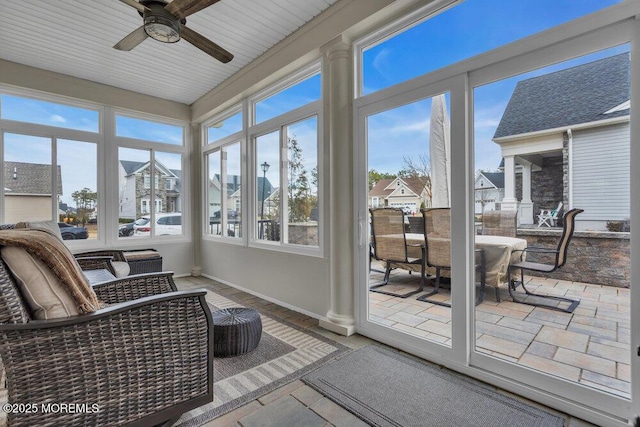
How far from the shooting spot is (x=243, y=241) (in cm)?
443

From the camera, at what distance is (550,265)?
1906 mm

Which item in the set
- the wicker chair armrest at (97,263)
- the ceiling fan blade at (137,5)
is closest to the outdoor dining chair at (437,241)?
the ceiling fan blade at (137,5)

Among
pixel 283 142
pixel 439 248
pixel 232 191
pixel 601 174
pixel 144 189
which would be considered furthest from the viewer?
pixel 144 189

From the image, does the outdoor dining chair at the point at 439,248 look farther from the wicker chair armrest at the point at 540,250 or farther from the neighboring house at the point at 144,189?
the neighboring house at the point at 144,189

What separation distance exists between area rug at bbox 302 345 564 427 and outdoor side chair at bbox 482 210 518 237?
101 cm

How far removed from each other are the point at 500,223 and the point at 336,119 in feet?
5.43

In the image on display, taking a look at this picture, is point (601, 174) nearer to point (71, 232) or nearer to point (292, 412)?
point (292, 412)

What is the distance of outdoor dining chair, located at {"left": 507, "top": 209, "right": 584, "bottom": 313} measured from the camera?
1820 mm

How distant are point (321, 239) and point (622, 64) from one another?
252 centimetres

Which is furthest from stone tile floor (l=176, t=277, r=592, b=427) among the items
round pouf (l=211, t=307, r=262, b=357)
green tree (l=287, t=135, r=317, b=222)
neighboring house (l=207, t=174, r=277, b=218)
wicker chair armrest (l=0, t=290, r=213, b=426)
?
neighboring house (l=207, t=174, r=277, b=218)

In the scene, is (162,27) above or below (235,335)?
above

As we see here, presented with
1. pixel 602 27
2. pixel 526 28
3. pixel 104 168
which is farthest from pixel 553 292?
pixel 104 168

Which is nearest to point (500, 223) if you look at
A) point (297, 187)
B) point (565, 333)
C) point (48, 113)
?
point (565, 333)

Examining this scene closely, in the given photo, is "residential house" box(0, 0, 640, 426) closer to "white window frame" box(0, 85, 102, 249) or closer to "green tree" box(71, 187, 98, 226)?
"white window frame" box(0, 85, 102, 249)
